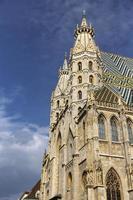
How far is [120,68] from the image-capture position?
1789 inches

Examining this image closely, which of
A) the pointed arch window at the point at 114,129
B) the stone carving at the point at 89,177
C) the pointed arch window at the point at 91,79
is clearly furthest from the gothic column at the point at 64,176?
the pointed arch window at the point at 91,79

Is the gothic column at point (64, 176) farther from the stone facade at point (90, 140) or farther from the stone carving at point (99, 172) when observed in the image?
the stone carving at point (99, 172)

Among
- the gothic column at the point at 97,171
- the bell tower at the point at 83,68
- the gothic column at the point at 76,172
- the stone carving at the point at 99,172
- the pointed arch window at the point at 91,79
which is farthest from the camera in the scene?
the pointed arch window at the point at 91,79

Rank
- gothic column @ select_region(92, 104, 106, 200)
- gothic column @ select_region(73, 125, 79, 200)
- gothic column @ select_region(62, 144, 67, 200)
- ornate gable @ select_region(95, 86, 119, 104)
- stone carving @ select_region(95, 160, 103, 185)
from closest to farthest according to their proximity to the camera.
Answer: gothic column @ select_region(92, 104, 106, 200)
stone carving @ select_region(95, 160, 103, 185)
gothic column @ select_region(73, 125, 79, 200)
ornate gable @ select_region(95, 86, 119, 104)
gothic column @ select_region(62, 144, 67, 200)

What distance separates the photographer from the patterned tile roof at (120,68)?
1497 inches

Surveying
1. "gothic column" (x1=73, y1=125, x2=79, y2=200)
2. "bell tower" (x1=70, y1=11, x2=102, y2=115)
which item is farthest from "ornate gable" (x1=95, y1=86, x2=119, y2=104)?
"gothic column" (x1=73, y1=125, x2=79, y2=200)

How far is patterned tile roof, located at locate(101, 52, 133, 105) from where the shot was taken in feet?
125

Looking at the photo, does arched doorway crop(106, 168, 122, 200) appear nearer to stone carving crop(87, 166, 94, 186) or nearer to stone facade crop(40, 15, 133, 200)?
stone facade crop(40, 15, 133, 200)

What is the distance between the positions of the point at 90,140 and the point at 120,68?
19.6 m

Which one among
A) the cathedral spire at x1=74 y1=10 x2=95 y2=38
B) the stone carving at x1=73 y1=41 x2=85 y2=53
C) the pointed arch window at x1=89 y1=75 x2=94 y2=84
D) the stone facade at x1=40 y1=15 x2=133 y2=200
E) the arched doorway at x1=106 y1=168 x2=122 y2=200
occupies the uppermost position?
the cathedral spire at x1=74 y1=10 x2=95 y2=38

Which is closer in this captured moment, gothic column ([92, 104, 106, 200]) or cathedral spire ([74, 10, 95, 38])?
gothic column ([92, 104, 106, 200])

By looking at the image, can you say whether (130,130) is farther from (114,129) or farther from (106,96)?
(106,96)

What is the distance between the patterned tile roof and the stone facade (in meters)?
1.30

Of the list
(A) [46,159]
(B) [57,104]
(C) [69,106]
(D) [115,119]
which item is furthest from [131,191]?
(B) [57,104]
